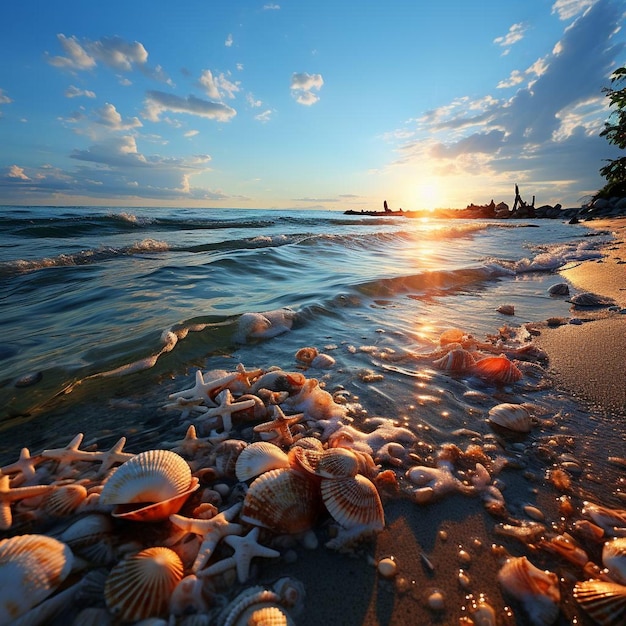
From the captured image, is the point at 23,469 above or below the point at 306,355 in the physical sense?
above

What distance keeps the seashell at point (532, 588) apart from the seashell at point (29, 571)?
6.05 feet

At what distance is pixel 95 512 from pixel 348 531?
1.27 meters

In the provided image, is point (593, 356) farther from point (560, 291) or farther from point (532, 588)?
point (560, 291)

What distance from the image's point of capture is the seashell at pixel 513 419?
2381mm

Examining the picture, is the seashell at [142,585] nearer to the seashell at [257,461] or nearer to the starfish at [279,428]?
the seashell at [257,461]

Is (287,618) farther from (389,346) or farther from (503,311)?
(503,311)

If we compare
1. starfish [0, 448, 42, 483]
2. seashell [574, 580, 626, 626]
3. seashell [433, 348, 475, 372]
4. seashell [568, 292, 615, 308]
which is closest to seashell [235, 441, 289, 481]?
starfish [0, 448, 42, 483]

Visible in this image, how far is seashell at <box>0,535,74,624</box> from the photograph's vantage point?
3.88ft

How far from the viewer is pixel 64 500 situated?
1691 millimetres

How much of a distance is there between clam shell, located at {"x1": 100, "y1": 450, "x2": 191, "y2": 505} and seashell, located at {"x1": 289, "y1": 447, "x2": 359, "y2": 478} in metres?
0.61

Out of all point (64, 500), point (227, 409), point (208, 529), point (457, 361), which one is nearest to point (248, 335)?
point (227, 409)

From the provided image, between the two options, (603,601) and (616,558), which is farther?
(616,558)

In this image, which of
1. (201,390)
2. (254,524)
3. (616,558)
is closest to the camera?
(616,558)

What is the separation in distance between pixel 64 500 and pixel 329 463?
141cm
